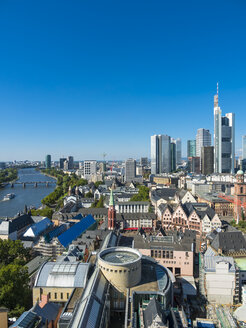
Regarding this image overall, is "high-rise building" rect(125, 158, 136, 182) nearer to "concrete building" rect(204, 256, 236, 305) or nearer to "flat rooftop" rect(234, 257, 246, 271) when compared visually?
"flat rooftop" rect(234, 257, 246, 271)

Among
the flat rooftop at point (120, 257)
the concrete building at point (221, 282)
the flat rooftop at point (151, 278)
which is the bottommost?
the concrete building at point (221, 282)

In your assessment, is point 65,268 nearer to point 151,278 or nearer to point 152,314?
point 151,278

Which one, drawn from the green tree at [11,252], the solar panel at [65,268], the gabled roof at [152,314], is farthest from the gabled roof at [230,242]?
Result: the green tree at [11,252]

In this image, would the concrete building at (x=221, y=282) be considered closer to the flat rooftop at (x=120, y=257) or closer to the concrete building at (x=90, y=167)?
the flat rooftop at (x=120, y=257)

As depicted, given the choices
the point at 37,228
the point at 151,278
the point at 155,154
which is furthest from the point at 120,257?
the point at 155,154

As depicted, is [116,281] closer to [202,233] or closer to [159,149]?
[202,233]

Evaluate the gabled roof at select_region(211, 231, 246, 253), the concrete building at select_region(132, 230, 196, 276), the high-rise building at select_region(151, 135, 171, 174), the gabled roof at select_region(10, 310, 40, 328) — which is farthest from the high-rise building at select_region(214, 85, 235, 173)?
the gabled roof at select_region(10, 310, 40, 328)
